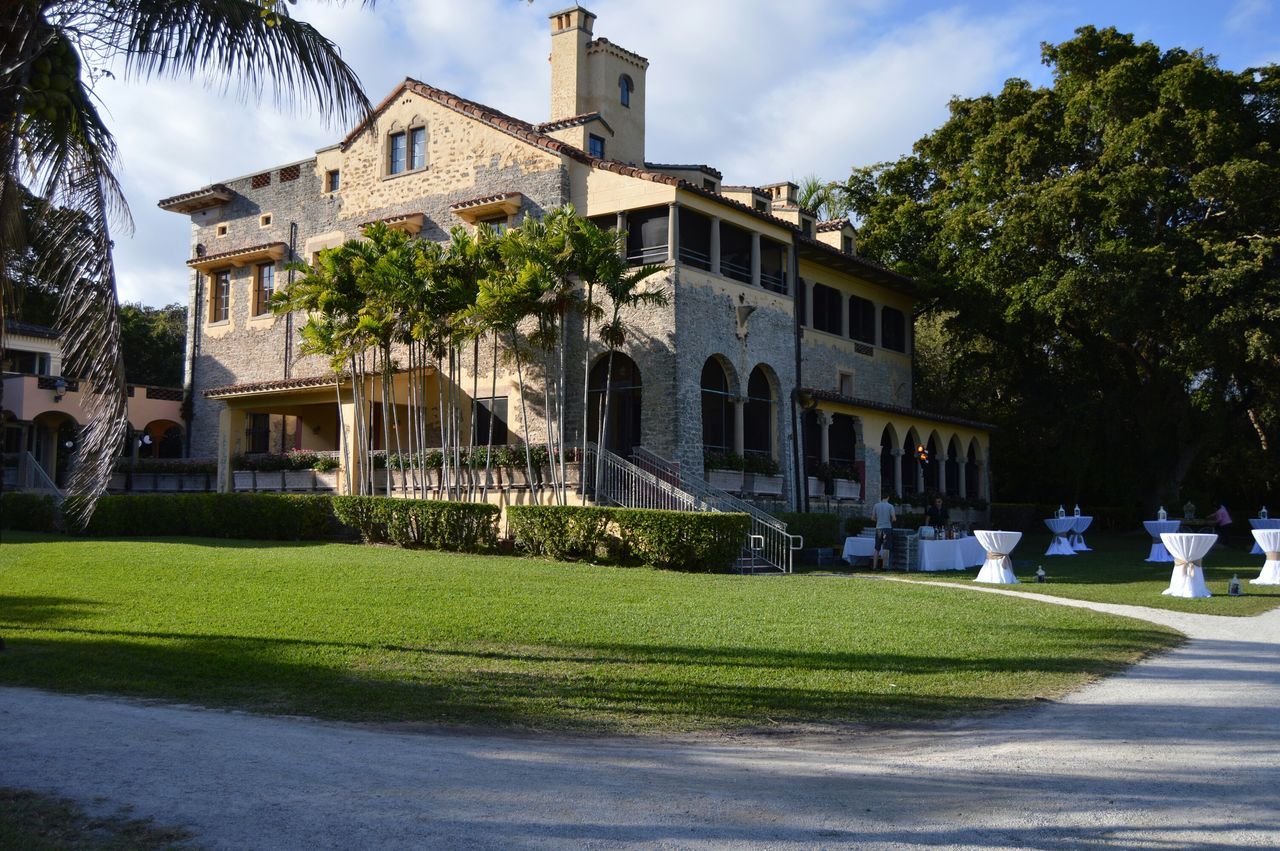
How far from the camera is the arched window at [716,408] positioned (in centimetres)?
2509

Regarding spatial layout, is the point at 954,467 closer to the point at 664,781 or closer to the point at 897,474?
the point at 897,474

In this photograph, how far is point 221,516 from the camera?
75.7 ft

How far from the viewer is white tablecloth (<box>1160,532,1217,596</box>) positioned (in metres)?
16.3

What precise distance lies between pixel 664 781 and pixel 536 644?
4.79 m

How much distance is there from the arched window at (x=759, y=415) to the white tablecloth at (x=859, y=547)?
171 inches

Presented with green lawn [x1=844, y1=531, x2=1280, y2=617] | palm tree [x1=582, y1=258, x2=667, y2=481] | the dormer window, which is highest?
the dormer window

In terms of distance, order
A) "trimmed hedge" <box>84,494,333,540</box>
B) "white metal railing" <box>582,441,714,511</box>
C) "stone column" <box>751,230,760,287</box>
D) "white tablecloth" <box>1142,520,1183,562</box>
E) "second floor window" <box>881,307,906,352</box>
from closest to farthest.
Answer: "white metal railing" <box>582,441,714,511</box>
"trimmed hedge" <box>84,494,333,540</box>
"white tablecloth" <box>1142,520,1183,562</box>
"stone column" <box>751,230,760,287</box>
"second floor window" <box>881,307,906,352</box>

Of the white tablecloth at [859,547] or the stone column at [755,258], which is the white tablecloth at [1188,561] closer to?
the white tablecloth at [859,547]

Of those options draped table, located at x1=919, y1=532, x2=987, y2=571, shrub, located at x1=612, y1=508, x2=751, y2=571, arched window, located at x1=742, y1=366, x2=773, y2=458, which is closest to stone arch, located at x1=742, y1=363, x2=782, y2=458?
arched window, located at x1=742, y1=366, x2=773, y2=458

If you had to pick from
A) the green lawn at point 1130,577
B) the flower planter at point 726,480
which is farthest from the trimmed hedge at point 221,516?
the green lawn at point 1130,577

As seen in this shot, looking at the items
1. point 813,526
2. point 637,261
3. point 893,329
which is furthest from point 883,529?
point 893,329

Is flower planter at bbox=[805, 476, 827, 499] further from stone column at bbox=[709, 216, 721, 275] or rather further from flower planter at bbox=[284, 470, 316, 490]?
flower planter at bbox=[284, 470, 316, 490]

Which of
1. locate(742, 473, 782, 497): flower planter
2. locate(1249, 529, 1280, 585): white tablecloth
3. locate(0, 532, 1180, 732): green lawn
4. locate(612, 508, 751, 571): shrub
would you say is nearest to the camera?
locate(0, 532, 1180, 732): green lawn

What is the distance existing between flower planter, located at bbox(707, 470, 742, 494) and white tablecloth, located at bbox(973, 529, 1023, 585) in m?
6.51
